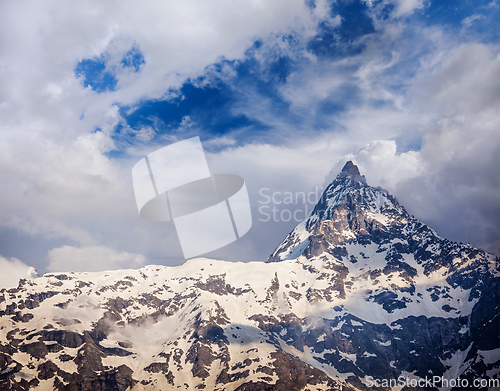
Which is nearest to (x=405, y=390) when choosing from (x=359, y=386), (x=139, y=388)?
(x=359, y=386)

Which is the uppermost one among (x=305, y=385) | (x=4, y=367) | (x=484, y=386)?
(x=4, y=367)

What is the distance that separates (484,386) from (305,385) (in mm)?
81426

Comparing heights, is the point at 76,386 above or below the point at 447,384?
above

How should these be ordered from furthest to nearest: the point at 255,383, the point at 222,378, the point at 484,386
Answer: the point at 222,378 → the point at 255,383 → the point at 484,386

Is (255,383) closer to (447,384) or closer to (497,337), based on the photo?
(447,384)

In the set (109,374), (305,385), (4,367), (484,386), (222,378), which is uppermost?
(4,367)

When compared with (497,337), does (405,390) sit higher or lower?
lower

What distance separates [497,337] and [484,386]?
3821cm

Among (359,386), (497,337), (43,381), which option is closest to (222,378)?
(359,386)

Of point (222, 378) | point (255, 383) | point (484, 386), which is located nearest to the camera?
point (484, 386)

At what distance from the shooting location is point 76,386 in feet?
619

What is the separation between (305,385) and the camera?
7544 inches

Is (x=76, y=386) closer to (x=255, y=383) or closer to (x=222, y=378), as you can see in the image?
(x=222, y=378)

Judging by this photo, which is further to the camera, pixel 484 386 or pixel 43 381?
pixel 43 381
